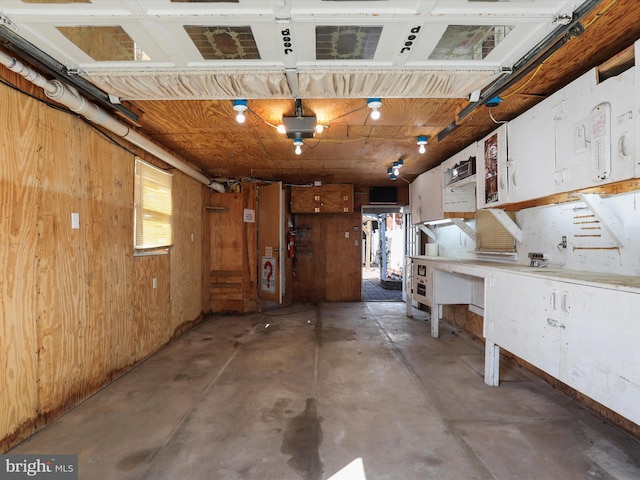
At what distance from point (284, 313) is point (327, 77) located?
4167 mm

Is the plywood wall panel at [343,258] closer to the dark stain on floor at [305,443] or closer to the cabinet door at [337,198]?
the cabinet door at [337,198]

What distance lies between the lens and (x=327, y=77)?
2039mm

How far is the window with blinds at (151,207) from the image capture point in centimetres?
325

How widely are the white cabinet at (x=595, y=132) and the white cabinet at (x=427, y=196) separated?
2011mm

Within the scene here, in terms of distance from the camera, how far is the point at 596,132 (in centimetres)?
188

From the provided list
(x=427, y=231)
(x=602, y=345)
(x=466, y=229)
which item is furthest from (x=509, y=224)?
(x=427, y=231)

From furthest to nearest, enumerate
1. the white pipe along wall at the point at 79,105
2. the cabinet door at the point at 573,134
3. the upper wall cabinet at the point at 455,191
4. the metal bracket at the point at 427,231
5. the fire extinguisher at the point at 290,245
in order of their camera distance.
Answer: the fire extinguisher at the point at 290,245 → the metal bracket at the point at 427,231 → the upper wall cabinet at the point at 455,191 → the cabinet door at the point at 573,134 → the white pipe along wall at the point at 79,105

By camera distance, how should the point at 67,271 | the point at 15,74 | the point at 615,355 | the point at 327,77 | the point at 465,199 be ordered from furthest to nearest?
the point at 465,199, the point at 67,271, the point at 327,77, the point at 15,74, the point at 615,355

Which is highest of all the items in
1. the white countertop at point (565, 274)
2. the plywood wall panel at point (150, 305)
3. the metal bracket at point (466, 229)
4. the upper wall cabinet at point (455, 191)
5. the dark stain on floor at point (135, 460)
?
the upper wall cabinet at point (455, 191)

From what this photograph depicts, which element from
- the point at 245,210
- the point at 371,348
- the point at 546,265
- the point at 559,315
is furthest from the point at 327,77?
the point at 245,210

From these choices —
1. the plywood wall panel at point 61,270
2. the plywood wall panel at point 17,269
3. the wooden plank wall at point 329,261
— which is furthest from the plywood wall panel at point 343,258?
the plywood wall panel at point 17,269

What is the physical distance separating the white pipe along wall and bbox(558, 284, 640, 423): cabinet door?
11.5 ft

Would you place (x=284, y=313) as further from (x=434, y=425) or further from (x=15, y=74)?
(x=15, y=74)

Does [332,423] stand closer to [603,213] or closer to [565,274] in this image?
[565,274]
